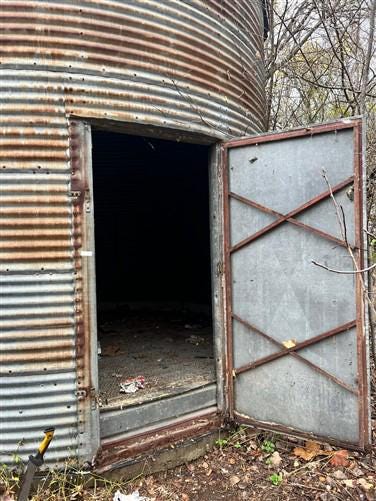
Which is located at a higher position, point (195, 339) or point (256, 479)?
point (195, 339)

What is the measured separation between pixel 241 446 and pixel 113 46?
3.74 m

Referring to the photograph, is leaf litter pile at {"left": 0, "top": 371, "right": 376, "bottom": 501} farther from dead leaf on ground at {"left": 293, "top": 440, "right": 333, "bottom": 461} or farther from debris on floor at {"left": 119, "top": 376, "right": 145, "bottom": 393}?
debris on floor at {"left": 119, "top": 376, "right": 145, "bottom": 393}

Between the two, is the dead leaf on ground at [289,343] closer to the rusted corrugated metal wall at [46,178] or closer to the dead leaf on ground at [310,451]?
the dead leaf on ground at [310,451]

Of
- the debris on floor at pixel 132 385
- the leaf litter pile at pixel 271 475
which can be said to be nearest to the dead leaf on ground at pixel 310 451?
the leaf litter pile at pixel 271 475

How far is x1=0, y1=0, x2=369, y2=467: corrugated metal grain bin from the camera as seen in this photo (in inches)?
115

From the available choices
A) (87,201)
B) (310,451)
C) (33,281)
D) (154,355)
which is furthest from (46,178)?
(310,451)

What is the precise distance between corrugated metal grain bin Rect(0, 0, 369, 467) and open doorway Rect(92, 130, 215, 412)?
6.80 feet

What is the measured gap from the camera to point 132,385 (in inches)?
149

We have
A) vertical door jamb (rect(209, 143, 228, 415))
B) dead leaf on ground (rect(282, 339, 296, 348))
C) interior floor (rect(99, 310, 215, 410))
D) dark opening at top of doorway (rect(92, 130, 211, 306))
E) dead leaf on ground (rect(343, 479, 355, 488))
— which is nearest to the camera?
dead leaf on ground (rect(343, 479, 355, 488))

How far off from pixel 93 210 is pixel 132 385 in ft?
5.70

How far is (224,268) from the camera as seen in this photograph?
4.00 meters

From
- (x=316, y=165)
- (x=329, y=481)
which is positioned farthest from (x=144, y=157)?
(x=329, y=481)

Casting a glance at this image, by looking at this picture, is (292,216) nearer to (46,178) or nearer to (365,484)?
(46,178)

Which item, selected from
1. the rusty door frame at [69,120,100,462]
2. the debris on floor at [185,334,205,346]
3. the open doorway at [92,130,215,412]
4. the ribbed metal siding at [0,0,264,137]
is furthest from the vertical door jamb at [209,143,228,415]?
the open doorway at [92,130,215,412]
